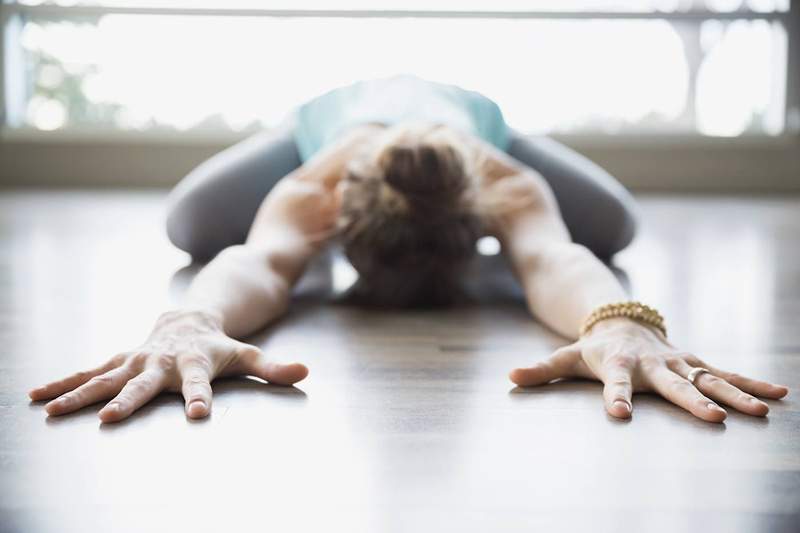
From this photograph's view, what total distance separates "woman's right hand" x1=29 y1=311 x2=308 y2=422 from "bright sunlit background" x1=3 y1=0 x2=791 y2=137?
13.6 feet

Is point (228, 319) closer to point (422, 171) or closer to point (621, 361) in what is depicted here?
point (422, 171)

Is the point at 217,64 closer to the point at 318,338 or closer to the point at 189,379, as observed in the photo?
the point at 318,338

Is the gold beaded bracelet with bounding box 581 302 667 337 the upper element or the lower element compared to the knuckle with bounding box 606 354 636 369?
upper

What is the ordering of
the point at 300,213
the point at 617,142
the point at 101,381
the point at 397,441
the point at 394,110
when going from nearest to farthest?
1. the point at 397,441
2. the point at 101,381
3. the point at 300,213
4. the point at 394,110
5. the point at 617,142

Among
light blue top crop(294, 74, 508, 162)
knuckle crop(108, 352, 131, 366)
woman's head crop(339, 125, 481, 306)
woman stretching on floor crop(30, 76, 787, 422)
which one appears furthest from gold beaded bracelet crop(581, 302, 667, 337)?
light blue top crop(294, 74, 508, 162)

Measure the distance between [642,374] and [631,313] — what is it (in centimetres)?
13

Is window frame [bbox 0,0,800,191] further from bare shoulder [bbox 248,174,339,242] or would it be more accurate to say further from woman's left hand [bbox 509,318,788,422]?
woman's left hand [bbox 509,318,788,422]

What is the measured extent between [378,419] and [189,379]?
0.24 m

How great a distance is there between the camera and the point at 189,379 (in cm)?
114

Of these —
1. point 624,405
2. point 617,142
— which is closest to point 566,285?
point 624,405

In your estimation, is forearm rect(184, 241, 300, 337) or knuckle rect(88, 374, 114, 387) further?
forearm rect(184, 241, 300, 337)

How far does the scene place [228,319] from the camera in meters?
1.44

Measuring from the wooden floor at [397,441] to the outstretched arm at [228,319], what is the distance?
3 centimetres

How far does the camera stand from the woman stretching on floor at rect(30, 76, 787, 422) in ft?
3.84
